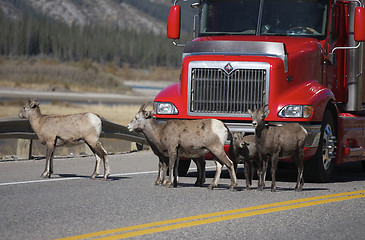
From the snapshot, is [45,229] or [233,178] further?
[233,178]

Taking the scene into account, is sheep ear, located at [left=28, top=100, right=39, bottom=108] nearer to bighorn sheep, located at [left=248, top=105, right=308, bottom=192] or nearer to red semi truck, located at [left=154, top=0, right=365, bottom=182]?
red semi truck, located at [left=154, top=0, right=365, bottom=182]

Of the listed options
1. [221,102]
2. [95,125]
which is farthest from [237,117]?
[95,125]

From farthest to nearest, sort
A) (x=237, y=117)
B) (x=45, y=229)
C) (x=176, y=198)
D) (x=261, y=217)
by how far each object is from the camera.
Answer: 1. (x=237, y=117)
2. (x=176, y=198)
3. (x=261, y=217)
4. (x=45, y=229)

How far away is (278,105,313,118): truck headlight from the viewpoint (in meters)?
12.1

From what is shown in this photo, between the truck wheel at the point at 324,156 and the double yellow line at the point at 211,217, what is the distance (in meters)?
1.42

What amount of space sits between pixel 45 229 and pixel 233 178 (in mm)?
3997

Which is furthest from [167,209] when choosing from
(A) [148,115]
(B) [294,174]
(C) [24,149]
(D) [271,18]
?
(C) [24,149]

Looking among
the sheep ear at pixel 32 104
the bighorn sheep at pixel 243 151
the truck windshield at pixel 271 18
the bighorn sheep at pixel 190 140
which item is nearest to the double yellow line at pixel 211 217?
the bighorn sheep at pixel 243 151

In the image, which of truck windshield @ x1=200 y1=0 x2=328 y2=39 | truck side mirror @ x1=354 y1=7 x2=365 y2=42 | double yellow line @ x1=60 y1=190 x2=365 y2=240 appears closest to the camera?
double yellow line @ x1=60 y1=190 x2=365 y2=240

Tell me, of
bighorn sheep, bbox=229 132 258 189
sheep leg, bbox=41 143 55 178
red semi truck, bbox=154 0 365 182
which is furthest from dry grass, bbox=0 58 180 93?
bighorn sheep, bbox=229 132 258 189

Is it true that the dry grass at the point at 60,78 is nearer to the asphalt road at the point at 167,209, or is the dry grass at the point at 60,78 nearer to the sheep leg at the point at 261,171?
the asphalt road at the point at 167,209

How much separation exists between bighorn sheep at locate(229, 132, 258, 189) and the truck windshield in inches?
99.2

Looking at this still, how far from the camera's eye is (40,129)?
12.6 metres

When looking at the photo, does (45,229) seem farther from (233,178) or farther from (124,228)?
(233,178)
